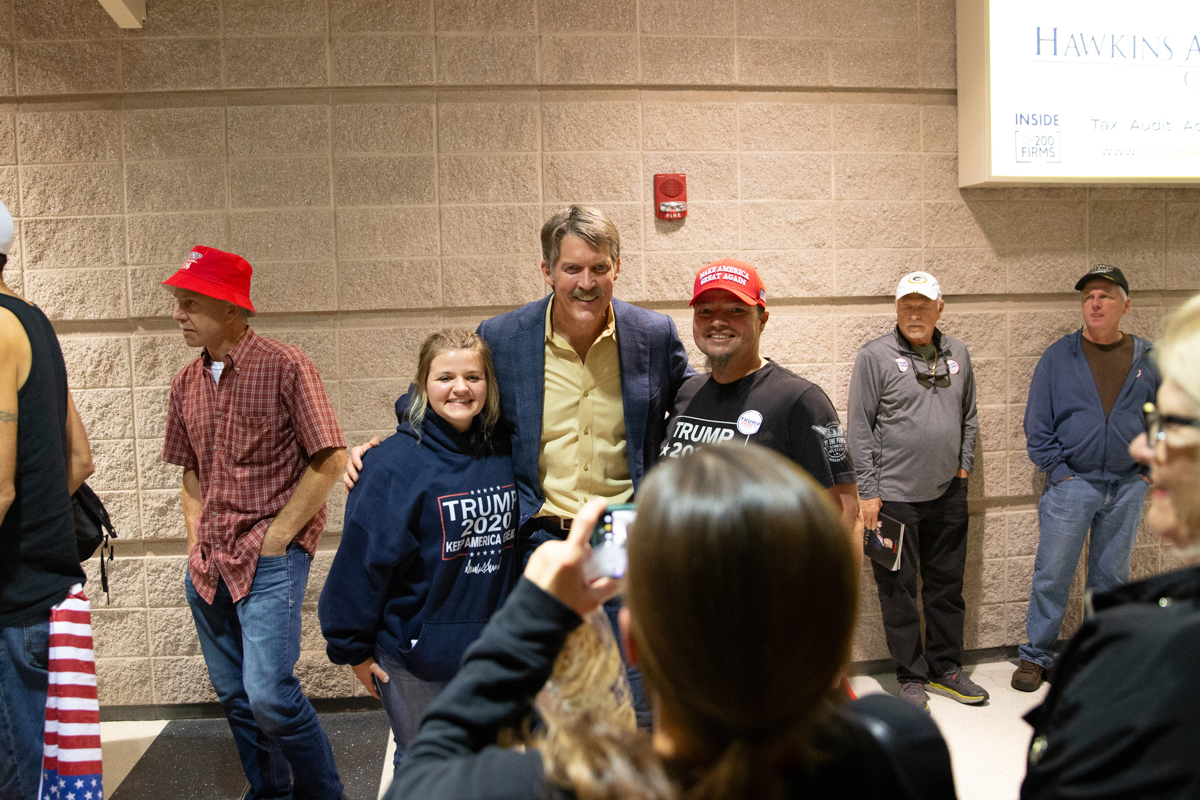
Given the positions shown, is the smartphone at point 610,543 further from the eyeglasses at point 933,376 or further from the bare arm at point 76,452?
the eyeglasses at point 933,376

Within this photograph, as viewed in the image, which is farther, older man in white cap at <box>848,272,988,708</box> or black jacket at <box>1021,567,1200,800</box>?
older man in white cap at <box>848,272,988,708</box>

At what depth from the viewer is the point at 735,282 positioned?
213 centimetres

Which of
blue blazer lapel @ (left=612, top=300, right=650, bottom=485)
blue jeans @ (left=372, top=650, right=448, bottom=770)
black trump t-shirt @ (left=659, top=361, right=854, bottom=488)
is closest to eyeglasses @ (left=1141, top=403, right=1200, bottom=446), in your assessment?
black trump t-shirt @ (left=659, top=361, right=854, bottom=488)

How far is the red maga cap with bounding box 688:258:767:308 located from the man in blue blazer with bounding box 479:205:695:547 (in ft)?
0.72

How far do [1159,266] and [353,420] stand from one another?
12.8ft

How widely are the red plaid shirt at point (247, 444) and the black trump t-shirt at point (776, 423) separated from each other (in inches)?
46.1

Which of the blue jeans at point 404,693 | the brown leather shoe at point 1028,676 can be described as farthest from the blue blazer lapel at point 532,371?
the brown leather shoe at point 1028,676

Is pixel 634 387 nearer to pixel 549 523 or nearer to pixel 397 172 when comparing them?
pixel 549 523

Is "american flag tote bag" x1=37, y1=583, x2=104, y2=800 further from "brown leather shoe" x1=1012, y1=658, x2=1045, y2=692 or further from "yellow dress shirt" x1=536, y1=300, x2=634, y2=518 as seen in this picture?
"brown leather shoe" x1=1012, y1=658, x2=1045, y2=692

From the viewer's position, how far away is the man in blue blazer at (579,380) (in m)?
2.15

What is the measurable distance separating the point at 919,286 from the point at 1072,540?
1338 millimetres

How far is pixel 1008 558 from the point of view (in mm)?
3578

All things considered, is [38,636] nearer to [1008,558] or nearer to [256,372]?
[256,372]

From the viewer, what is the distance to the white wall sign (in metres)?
3.30
